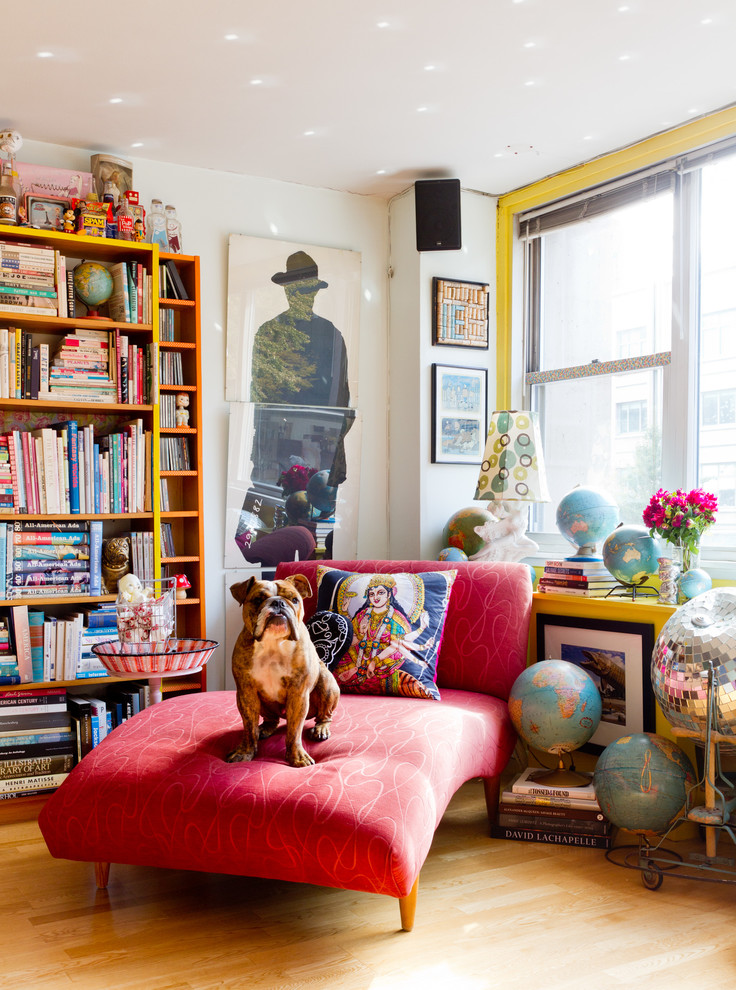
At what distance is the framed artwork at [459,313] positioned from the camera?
396cm

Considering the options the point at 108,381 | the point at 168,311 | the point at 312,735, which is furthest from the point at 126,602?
the point at 168,311

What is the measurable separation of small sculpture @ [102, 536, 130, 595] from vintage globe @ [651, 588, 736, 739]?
1967 mm

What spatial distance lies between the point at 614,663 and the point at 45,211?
8.68ft

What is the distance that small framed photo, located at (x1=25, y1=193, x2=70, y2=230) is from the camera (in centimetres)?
335

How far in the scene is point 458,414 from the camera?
13.2 ft

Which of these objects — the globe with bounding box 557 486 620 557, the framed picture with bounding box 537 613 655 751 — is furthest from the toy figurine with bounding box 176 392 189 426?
the framed picture with bounding box 537 613 655 751

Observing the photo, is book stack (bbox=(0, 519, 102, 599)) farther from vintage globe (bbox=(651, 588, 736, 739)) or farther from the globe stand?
vintage globe (bbox=(651, 588, 736, 739))

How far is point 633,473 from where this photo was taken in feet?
11.6

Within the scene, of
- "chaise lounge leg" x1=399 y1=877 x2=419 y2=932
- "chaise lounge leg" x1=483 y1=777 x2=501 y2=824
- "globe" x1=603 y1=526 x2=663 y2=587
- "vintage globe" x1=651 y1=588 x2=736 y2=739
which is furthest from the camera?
"globe" x1=603 y1=526 x2=663 y2=587

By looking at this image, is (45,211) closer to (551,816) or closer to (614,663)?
(614,663)

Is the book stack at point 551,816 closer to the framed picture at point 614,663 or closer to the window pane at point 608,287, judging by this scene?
the framed picture at point 614,663

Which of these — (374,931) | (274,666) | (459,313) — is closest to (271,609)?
(274,666)

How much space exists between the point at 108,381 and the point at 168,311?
15.6 inches

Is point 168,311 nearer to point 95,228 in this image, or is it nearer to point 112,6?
point 95,228
